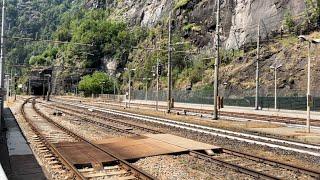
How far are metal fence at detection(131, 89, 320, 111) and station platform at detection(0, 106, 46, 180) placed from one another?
37413 millimetres

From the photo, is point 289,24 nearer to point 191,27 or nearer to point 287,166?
point 191,27

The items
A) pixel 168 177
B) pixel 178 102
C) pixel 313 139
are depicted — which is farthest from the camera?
pixel 178 102

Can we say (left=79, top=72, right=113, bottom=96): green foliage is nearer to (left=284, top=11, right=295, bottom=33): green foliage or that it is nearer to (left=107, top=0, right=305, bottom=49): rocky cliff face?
(left=107, top=0, right=305, bottom=49): rocky cliff face

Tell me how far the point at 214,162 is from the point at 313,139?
8998 millimetres

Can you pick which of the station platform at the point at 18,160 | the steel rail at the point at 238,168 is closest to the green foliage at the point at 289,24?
the station platform at the point at 18,160

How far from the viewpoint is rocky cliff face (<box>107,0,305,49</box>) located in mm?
91438

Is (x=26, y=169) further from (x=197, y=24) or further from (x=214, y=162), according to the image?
(x=197, y=24)

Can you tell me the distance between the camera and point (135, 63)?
134m

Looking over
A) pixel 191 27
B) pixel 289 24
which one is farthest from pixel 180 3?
pixel 289 24

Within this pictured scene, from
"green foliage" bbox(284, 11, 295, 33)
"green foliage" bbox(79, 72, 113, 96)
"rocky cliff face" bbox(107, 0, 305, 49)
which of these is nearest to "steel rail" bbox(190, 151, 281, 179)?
"green foliage" bbox(284, 11, 295, 33)

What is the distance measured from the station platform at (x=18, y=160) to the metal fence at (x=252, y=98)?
123 ft

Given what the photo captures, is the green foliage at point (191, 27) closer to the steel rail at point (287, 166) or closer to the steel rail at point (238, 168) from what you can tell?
the steel rail at point (287, 166)

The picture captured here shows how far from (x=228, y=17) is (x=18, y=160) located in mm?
94842

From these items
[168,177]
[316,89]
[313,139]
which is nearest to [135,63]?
[316,89]
